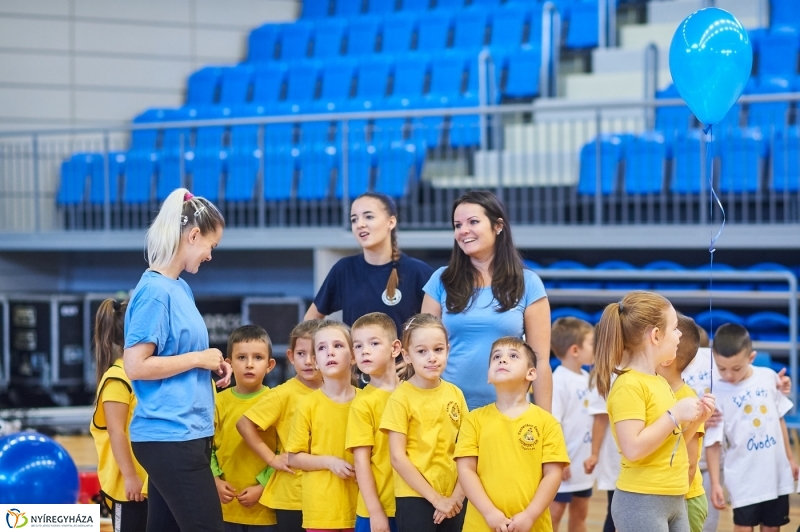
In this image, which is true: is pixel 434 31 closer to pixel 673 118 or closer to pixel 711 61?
pixel 673 118

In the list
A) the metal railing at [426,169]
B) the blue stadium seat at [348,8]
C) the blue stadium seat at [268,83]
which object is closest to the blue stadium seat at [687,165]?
the metal railing at [426,169]

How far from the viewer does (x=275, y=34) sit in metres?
11.0

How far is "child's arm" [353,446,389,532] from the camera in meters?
2.91

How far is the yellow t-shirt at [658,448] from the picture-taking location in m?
2.71

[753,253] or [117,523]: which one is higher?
[753,253]

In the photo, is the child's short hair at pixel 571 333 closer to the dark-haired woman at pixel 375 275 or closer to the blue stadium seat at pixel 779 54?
the dark-haired woman at pixel 375 275

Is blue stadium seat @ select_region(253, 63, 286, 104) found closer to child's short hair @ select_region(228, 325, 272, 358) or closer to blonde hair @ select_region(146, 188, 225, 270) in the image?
child's short hair @ select_region(228, 325, 272, 358)

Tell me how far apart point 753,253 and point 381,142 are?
2.91 metres

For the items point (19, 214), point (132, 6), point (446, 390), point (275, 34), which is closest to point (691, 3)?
point (275, 34)

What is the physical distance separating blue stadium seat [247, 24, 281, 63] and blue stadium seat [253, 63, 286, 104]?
2.07 feet

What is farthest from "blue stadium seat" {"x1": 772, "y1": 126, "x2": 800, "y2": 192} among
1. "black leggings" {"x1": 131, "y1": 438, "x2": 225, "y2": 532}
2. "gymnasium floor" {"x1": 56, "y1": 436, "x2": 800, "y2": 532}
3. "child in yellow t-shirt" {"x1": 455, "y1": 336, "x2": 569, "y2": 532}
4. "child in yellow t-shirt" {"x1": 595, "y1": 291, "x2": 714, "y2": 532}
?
"black leggings" {"x1": 131, "y1": 438, "x2": 225, "y2": 532}

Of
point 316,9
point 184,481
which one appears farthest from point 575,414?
point 316,9

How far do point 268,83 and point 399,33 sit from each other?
4.51 ft

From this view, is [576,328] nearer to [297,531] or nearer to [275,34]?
[297,531]
